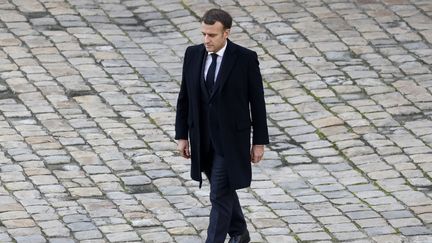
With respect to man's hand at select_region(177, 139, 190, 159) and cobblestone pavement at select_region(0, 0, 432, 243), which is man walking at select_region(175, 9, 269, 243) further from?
cobblestone pavement at select_region(0, 0, 432, 243)

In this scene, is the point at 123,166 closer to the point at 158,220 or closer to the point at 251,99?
the point at 158,220

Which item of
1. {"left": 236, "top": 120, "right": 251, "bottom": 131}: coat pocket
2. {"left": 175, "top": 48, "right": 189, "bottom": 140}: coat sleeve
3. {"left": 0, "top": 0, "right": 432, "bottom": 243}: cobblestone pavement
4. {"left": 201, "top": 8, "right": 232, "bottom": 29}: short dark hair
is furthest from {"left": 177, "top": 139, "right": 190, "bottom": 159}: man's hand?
{"left": 201, "top": 8, "right": 232, "bottom": 29}: short dark hair

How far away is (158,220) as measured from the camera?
9922 millimetres

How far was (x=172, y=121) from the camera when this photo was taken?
39.0 ft

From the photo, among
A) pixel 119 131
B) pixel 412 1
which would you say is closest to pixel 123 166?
pixel 119 131

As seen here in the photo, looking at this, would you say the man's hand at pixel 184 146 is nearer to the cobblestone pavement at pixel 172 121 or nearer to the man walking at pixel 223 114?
the man walking at pixel 223 114

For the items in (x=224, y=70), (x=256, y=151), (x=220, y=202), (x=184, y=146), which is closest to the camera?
(x=224, y=70)

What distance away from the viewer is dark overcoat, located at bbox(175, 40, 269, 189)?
9047 millimetres

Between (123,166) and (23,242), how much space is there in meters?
1.71

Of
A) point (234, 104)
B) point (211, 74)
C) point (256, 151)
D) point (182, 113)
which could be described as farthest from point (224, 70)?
point (256, 151)

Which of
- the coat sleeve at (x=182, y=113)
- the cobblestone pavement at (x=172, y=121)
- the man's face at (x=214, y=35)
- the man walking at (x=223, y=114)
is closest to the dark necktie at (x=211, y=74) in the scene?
the man walking at (x=223, y=114)

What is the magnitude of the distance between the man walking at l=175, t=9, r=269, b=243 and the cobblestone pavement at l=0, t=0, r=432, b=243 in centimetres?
65

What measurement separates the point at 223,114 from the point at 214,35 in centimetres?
57

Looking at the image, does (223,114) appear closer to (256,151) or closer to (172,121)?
(256,151)
